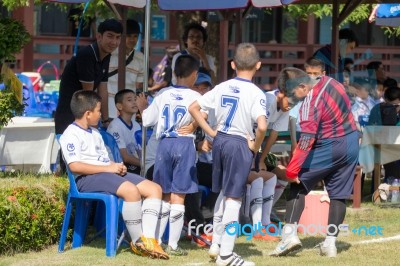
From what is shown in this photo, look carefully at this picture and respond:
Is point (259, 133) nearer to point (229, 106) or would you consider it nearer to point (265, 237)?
point (229, 106)

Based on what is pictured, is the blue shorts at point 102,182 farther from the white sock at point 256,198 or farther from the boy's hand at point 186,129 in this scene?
the white sock at point 256,198

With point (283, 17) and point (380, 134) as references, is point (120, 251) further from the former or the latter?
point (283, 17)

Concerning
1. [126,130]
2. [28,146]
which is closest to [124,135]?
[126,130]

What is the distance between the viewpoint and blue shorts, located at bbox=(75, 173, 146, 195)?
7.81 meters

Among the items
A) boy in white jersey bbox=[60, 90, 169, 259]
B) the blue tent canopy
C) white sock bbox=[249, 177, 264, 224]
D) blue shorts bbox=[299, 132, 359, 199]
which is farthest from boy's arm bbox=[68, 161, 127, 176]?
the blue tent canopy

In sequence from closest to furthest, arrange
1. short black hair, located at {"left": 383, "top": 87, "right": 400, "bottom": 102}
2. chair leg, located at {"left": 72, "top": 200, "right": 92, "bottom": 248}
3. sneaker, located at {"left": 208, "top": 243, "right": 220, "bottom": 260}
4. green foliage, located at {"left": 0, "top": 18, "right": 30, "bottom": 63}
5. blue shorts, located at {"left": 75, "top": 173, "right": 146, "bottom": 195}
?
sneaker, located at {"left": 208, "top": 243, "right": 220, "bottom": 260} → blue shorts, located at {"left": 75, "top": 173, "right": 146, "bottom": 195} → chair leg, located at {"left": 72, "top": 200, "right": 92, "bottom": 248} → green foliage, located at {"left": 0, "top": 18, "right": 30, "bottom": 63} → short black hair, located at {"left": 383, "top": 87, "right": 400, "bottom": 102}

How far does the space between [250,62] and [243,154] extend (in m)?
0.72

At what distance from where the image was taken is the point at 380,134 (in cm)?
1134

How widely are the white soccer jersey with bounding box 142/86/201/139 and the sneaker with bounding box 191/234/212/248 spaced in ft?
3.08

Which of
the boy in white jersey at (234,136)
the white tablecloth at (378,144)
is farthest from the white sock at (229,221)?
the white tablecloth at (378,144)

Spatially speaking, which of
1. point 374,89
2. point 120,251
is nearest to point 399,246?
→ point 120,251

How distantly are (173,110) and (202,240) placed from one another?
1.21m

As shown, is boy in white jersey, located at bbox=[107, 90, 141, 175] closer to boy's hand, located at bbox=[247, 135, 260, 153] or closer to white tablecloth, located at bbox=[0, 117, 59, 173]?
boy's hand, located at bbox=[247, 135, 260, 153]

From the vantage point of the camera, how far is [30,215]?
7.99 meters
